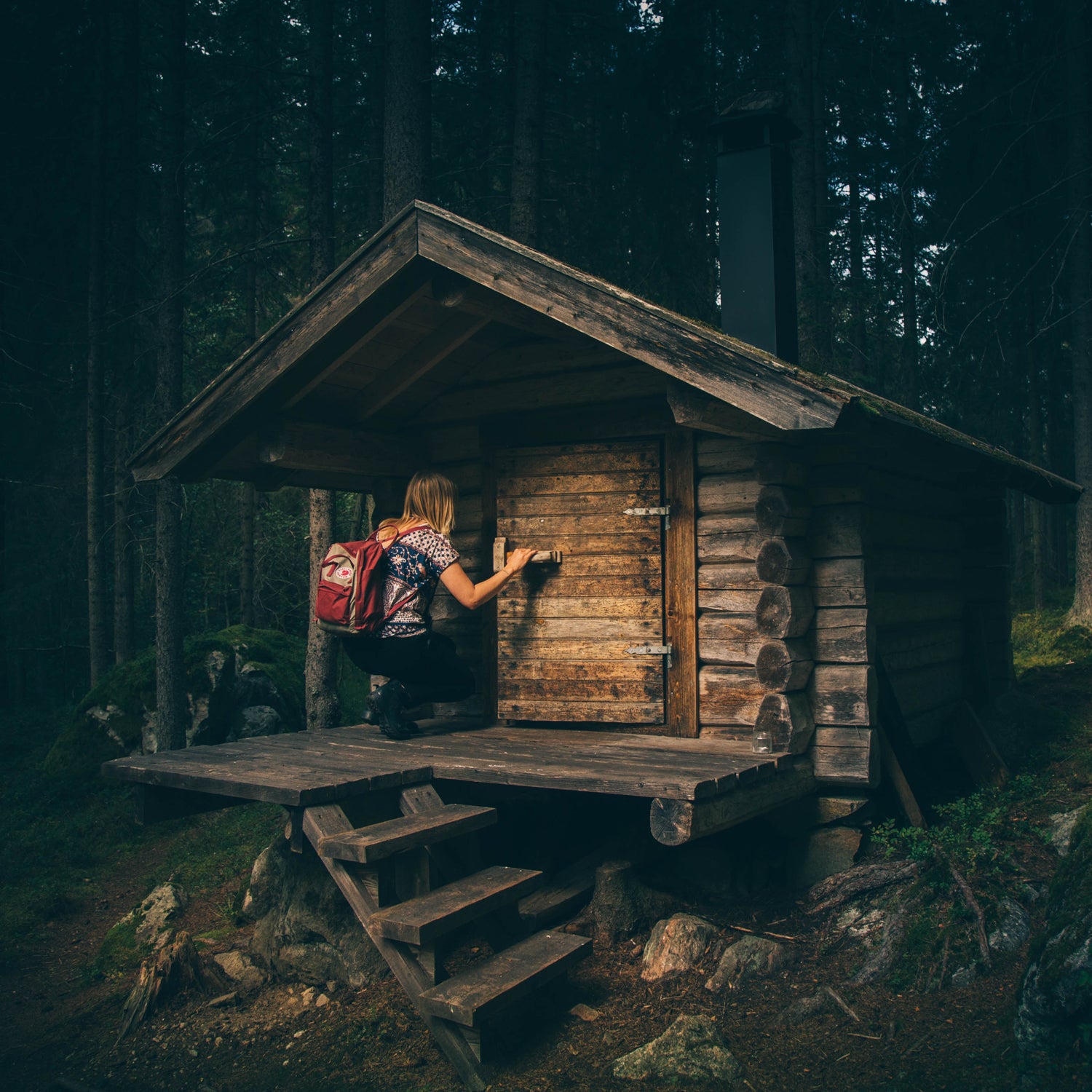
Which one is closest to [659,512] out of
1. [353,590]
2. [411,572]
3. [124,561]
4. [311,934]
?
[411,572]

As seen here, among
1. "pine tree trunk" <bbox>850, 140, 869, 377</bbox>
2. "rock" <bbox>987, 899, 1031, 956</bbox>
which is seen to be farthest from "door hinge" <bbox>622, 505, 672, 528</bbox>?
"pine tree trunk" <bbox>850, 140, 869, 377</bbox>

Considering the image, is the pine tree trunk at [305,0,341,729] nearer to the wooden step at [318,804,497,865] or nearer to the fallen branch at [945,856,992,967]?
the wooden step at [318,804,497,865]

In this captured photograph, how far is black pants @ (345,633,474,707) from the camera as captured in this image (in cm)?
618

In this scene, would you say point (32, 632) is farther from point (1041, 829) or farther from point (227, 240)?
point (1041, 829)

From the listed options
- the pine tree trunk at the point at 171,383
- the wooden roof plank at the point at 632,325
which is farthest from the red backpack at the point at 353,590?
the pine tree trunk at the point at 171,383

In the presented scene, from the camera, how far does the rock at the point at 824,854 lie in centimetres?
561

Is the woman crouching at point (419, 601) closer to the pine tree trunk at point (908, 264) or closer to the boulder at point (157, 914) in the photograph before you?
the boulder at point (157, 914)

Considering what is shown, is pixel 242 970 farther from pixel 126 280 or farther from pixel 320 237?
pixel 126 280

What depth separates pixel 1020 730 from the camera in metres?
7.82

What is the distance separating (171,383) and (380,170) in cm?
463

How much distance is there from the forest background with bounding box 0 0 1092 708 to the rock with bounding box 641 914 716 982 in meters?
6.06

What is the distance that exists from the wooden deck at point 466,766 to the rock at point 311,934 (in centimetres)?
74

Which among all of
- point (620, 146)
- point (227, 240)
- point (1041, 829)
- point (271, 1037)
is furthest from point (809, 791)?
point (227, 240)

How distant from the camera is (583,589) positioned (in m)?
6.49
